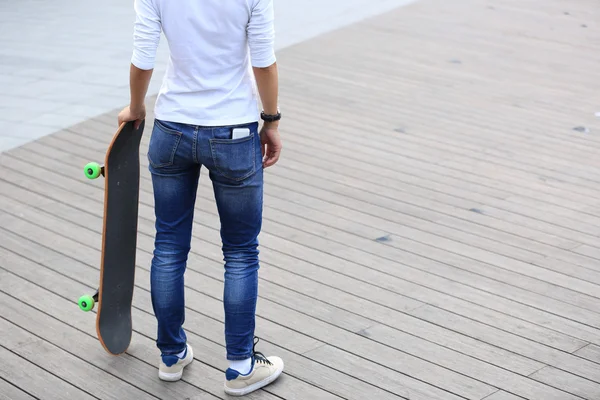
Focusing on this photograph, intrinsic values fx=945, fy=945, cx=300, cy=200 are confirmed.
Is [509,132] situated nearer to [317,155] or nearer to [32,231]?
[317,155]

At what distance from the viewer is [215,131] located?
8.95 ft

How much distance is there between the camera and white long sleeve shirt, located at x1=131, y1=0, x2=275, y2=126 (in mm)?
2633

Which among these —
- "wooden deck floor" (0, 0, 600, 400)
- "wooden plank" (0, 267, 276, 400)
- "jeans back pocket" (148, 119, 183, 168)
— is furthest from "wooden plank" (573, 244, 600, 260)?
"jeans back pocket" (148, 119, 183, 168)

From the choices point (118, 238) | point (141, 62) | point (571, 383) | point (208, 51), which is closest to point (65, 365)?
point (118, 238)

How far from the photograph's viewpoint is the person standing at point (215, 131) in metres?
2.66

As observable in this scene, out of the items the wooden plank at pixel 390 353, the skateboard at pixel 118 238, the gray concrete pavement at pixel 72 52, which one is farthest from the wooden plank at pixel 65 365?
the gray concrete pavement at pixel 72 52

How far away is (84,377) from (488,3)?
755 cm

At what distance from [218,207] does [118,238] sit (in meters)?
0.41

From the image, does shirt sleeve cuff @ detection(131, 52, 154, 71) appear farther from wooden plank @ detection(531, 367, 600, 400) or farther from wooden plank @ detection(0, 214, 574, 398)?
wooden plank @ detection(531, 367, 600, 400)

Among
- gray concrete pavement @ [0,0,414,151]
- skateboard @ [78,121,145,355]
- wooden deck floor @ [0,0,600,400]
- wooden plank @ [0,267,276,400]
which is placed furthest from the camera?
gray concrete pavement @ [0,0,414,151]

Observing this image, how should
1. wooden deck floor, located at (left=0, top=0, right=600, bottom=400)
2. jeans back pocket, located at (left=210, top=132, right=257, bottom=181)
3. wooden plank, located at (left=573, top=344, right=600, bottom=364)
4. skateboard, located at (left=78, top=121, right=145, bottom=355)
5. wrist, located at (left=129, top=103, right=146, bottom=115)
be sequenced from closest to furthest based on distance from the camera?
jeans back pocket, located at (left=210, top=132, right=257, bottom=181), wrist, located at (left=129, top=103, right=146, bottom=115), skateboard, located at (left=78, top=121, right=145, bottom=355), wooden deck floor, located at (left=0, top=0, right=600, bottom=400), wooden plank, located at (left=573, top=344, right=600, bottom=364)

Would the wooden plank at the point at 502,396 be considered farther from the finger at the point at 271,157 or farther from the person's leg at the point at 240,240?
the finger at the point at 271,157

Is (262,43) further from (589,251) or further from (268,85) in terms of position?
(589,251)

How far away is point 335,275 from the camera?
3.93m
